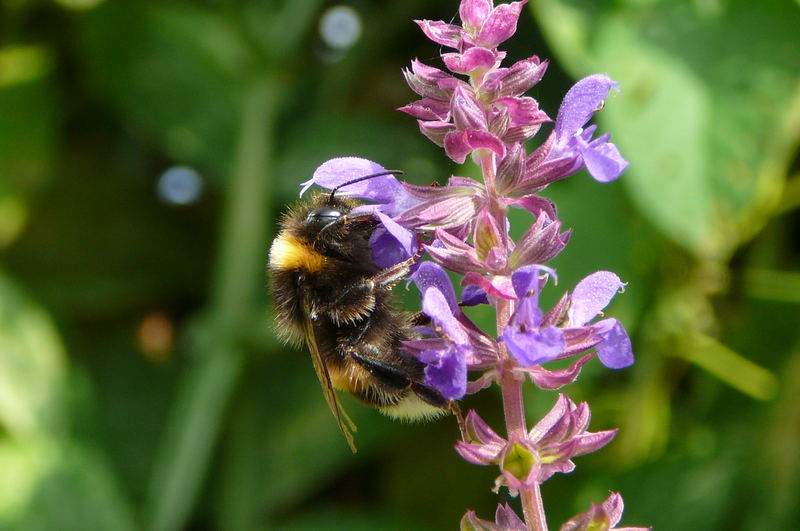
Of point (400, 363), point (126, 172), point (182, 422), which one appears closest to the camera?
point (400, 363)

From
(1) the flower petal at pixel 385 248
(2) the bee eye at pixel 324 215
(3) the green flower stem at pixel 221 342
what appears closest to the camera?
(1) the flower petal at pixel 385 248

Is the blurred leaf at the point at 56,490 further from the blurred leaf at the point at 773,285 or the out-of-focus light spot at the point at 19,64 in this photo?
the blurred leaf at the point at 773,285

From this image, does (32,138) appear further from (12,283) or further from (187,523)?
(187,523)

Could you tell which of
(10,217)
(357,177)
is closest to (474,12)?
(357,177)

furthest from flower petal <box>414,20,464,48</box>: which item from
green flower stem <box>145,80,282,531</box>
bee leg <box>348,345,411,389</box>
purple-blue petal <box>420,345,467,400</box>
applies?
green flower stem <box>145,80,282,531</box>

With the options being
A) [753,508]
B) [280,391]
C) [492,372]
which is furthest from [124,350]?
[492,372]

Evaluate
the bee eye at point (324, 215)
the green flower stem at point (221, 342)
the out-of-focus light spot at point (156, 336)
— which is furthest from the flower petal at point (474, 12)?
the out-of-focus light spot at point (156, 336)
